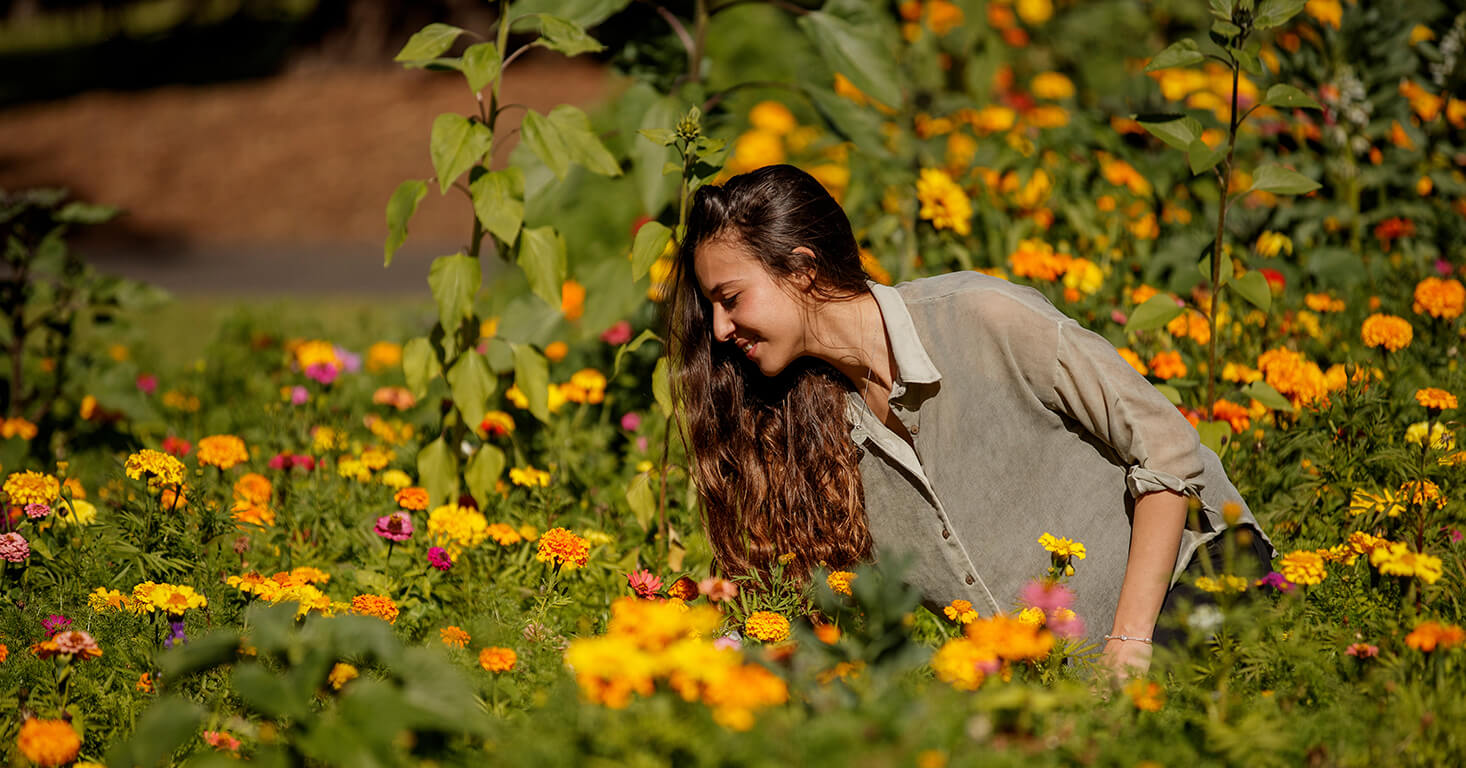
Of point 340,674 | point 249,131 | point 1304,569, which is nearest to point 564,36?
point 340,674

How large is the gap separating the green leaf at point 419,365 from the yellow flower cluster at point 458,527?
0.31 meters

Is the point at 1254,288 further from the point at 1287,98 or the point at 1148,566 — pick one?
the point at 1148,566

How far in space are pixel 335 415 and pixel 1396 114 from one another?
11.3 feet

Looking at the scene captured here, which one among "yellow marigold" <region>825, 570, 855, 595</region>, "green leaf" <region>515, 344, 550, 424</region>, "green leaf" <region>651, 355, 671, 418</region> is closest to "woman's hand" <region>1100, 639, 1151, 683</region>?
"yellow marigold" <region>825, 570, 855, 595</region>

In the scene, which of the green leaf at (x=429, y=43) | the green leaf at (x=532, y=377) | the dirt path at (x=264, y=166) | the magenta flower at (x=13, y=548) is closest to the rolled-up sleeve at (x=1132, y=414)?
the green leaf at (x=532, y=377)

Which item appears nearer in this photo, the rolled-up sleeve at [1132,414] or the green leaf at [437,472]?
the rolled-up sleeve at [1132,414]

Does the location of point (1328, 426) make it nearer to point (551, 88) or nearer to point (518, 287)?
point (518, 287)

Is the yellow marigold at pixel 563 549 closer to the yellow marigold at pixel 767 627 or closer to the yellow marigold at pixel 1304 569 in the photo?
the yellow marigold at pixel 767 627

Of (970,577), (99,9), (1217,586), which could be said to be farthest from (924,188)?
(99,9)

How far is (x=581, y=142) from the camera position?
2.53m

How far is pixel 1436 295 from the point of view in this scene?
2.82m

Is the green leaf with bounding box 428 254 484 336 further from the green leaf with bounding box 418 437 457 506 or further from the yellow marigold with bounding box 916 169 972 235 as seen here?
the yellow marigold with bounding box 916 169 972 235

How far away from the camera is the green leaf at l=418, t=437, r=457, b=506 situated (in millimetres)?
2746

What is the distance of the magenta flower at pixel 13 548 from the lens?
2.22 meters
